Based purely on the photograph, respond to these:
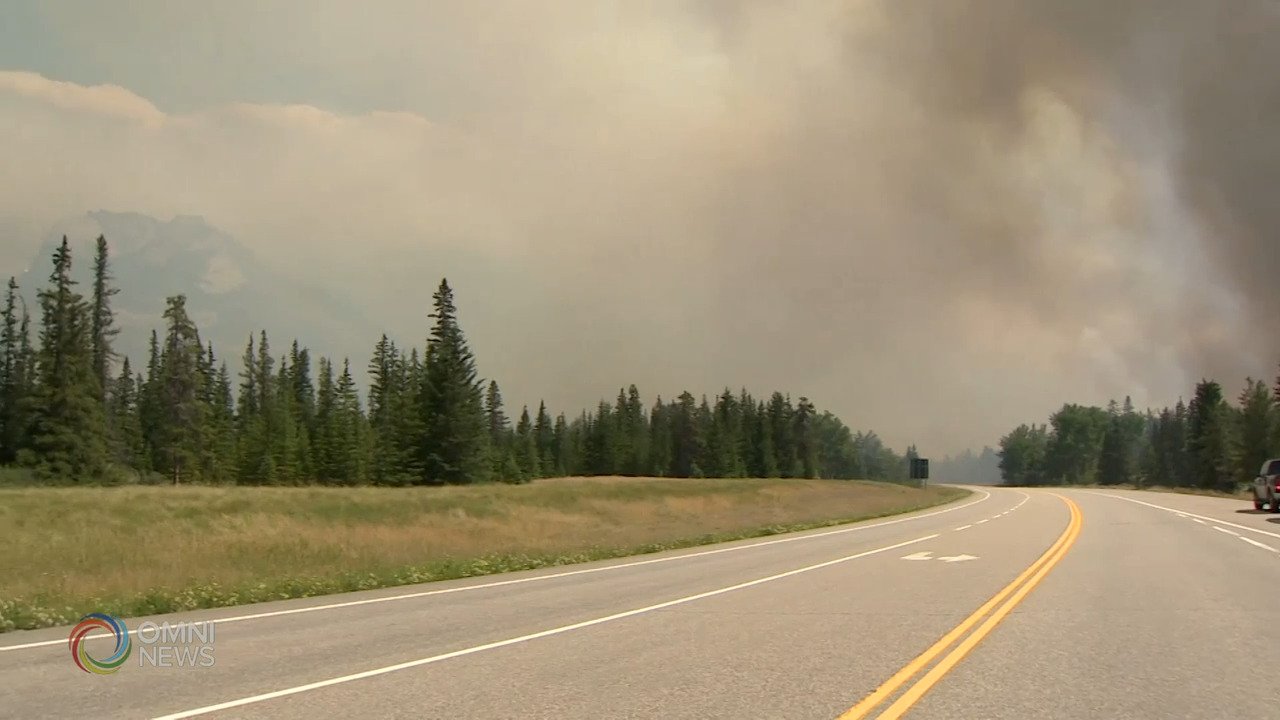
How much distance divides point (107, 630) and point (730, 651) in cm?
812

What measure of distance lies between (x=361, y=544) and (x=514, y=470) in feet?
282

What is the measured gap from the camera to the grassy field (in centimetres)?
1625

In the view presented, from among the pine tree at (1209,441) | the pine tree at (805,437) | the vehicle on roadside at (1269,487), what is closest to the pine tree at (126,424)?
the vehicle on roadside at (1269,487)

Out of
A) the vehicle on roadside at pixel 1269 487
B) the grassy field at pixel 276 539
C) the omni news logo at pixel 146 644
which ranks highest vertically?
the vehicle on roadside at pixel 1269 487

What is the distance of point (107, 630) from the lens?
38.5 feet

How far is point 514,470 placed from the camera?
11581 cm

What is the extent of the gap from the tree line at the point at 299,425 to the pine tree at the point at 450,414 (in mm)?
118

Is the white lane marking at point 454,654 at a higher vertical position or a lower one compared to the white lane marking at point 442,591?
higher

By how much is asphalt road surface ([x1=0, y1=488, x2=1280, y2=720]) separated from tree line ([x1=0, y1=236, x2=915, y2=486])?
6068 cm

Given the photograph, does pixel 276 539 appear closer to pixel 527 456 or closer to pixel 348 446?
pixel 348 446

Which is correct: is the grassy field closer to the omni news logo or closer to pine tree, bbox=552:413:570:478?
the omni news logo

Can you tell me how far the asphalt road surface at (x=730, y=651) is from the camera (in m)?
7.34

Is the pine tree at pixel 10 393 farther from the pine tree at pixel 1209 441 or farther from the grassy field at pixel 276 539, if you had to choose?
the pine tree at pixel 1209 441

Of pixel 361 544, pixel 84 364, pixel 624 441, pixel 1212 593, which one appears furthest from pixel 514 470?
pixel 1212 593
